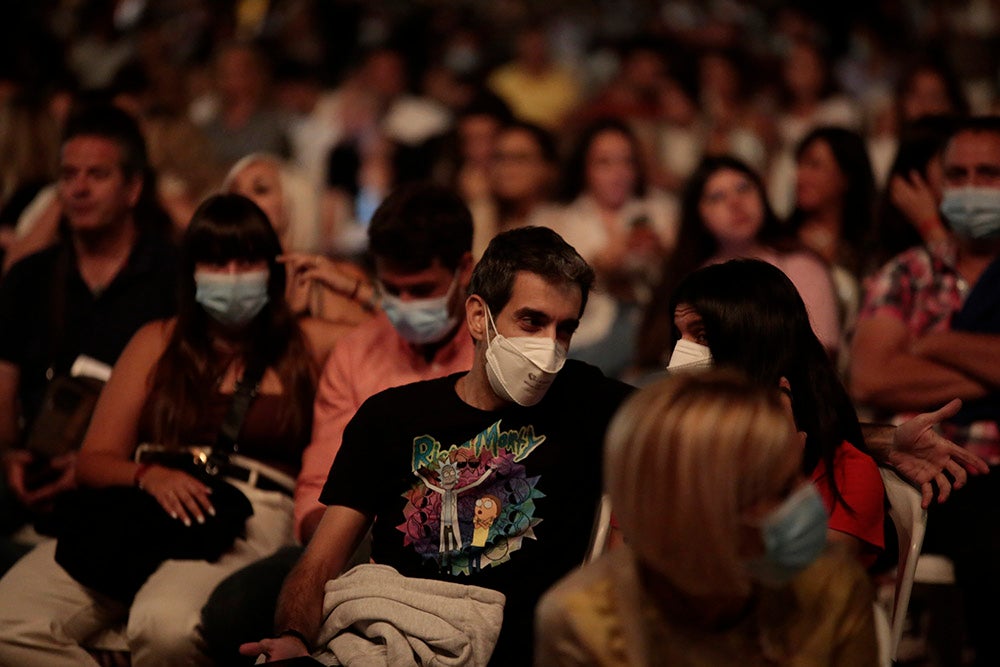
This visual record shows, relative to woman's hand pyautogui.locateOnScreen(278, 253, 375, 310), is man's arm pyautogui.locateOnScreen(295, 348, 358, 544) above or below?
below

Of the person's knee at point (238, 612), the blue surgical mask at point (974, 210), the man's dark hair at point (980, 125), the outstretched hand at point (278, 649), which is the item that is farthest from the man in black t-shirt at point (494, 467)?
the man's dark hair at point (980, 125)

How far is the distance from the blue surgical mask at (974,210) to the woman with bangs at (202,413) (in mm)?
1998

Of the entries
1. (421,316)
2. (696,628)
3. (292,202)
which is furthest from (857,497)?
(292,202)

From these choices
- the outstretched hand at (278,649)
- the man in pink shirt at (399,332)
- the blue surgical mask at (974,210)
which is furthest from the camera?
the blue surgical mask at (974,210)

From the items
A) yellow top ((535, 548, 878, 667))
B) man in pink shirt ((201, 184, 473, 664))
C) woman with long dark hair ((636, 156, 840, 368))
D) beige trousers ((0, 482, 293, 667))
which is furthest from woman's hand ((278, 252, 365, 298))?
yellow top ((535, 548, 878, 667))

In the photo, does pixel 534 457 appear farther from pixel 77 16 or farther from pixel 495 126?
pixel 77 16

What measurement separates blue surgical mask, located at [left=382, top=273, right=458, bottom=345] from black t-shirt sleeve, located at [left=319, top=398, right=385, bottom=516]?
2.05 feet

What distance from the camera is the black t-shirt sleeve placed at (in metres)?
2.97

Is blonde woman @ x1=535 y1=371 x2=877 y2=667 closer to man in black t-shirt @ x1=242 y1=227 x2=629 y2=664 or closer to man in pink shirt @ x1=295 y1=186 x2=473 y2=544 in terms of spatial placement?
man in black t-shirt @ x1=242 y1=227 x2=629 y2=664

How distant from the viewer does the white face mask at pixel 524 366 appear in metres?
2.95

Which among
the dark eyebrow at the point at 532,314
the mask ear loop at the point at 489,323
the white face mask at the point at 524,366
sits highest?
the dark eyebrow at the point at 532,314

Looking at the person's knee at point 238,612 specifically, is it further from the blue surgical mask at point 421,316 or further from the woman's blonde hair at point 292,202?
the woman's blonde hair at point 292,202

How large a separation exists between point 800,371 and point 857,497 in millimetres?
295

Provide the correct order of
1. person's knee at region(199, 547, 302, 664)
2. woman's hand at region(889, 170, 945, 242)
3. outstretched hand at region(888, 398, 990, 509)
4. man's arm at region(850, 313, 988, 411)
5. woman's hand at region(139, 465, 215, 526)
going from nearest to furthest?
outstretched hand at region(888, 398, 990, 509) < person's knee at region(199, 547, 302, 664) < woman's hand at region(139, 465, 215, 526) < man's arm at region(850, 313, 988, 411) < woman's hand at region(889, 170, 945, 242)
